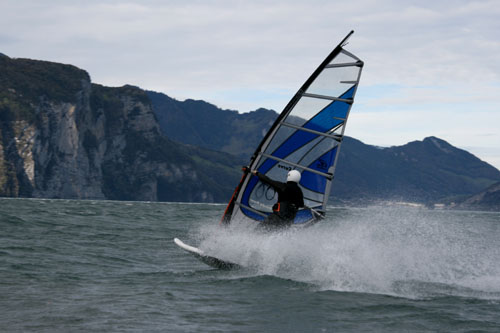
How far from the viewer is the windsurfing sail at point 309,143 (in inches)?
429

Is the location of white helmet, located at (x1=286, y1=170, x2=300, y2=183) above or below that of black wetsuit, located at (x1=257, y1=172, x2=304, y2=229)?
above

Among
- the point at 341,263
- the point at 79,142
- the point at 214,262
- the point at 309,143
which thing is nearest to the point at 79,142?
the point at 79,142

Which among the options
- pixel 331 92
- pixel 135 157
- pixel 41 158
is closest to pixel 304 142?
pixel 331 92

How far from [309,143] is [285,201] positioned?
53.2 inches

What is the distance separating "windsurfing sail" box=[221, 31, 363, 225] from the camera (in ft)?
35.8

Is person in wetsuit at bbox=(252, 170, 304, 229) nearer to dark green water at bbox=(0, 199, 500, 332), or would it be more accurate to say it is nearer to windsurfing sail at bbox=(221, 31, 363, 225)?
dark green water at bbox=(0, 199, 500, 332)

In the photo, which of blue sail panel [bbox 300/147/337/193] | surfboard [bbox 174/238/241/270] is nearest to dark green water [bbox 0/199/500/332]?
surfboard [bbox 174/238/241/270]

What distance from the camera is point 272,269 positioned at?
10930 millimetres

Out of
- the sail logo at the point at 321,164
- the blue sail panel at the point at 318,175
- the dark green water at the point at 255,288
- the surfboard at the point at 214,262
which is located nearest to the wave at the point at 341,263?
the dark green water at the point at 255,288

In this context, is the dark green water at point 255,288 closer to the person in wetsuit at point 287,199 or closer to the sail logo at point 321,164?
the person in wetsuit at point 287,199

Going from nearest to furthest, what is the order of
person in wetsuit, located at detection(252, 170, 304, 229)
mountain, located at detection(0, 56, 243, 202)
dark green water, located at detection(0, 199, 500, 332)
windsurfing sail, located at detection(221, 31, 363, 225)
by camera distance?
dark green water, located at detection(0, 199, 500, 332) < person in wetsuit, located at detection(252, 170, 304, 229) < windsurfing sail, located at detection(221, 31, 363, 225) < mountain, located at detection(0, 56, 243, 202)

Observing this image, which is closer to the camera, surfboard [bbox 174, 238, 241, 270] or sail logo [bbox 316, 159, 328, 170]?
surfboard [bbox 174, 238, 241, 270]

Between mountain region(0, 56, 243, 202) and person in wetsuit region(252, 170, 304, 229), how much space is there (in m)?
117

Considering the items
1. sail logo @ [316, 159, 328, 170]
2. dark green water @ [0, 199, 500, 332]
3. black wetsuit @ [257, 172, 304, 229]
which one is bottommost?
dark green water @ [0, 199, 500, 332]
